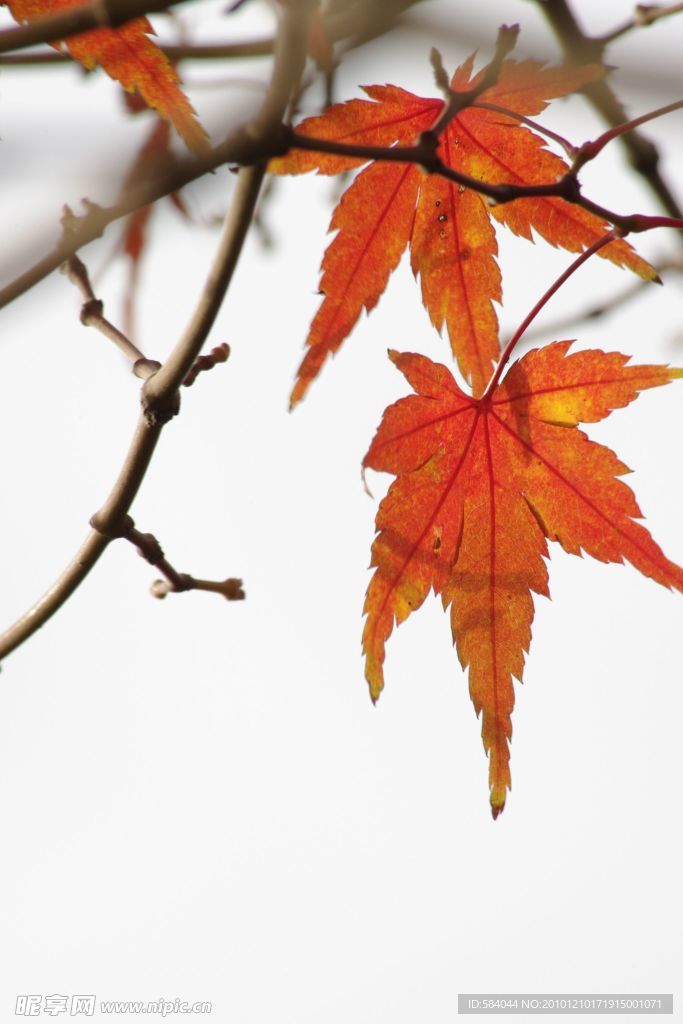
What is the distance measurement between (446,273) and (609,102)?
0.93ft

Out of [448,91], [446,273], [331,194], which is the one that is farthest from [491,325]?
[331,194]

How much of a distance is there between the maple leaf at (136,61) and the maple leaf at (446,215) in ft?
0.50

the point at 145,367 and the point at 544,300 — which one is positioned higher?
the point at 544,300

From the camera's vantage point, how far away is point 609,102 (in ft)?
3.44

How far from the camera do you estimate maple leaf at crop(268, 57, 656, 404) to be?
0.89 m

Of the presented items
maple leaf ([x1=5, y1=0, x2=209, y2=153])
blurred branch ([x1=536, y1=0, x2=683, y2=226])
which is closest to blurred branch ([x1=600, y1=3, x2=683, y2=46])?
blurred branch ([x1=536, y1=0, x2=683, y2=226])

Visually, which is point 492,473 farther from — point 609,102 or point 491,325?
point 609,102

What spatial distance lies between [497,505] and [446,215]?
27 centimetres

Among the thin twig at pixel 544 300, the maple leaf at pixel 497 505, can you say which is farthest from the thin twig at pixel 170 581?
the thin twig at pixel 544 300

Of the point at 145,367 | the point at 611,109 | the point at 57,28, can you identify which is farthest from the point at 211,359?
the point at 611,109

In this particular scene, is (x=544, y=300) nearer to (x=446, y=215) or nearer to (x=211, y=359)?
(x=446, y=215)

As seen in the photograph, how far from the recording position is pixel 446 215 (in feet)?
3.11

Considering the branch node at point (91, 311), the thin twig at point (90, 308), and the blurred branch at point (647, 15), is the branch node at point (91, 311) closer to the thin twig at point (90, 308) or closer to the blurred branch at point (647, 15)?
the thin twig at point (90, 308)

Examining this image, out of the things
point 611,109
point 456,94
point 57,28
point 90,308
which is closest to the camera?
point 57,28
